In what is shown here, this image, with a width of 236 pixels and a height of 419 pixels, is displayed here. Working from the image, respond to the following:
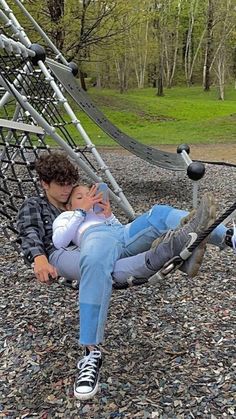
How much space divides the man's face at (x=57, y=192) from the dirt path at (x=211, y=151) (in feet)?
25.4

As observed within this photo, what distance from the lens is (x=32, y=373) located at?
237 centimetres

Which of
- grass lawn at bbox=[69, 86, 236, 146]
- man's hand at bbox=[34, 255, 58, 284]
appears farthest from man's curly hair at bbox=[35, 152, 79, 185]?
grass lawn at bbox=[69, 86, 236, 146]

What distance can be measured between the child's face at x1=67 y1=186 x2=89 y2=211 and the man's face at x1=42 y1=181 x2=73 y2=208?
1.1 inches

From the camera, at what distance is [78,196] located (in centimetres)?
254

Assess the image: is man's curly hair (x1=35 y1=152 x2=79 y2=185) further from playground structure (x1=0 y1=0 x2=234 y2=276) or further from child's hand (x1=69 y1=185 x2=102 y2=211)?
playground structure (x1=0 y1=0 x2=234 y2=276)

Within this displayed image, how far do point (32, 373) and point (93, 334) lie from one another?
1.65 ft

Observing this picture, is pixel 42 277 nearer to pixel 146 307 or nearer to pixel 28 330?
pixel 28 330

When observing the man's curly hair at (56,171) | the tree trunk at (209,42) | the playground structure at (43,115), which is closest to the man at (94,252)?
the man's curly hair at (56,171)

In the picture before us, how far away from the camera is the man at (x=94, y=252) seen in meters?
2.03

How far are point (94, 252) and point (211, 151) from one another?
31.8ft

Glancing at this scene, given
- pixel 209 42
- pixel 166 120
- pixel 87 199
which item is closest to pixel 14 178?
pixel 87 199

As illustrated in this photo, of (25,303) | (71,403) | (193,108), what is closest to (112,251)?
(71,403)

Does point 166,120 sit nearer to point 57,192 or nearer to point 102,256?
point 57,192

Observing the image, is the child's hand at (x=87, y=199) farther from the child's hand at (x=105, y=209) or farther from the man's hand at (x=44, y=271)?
the man's hand at (x=44, y=271)
